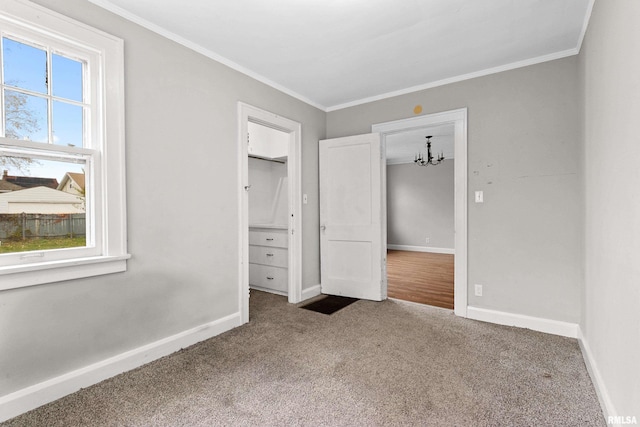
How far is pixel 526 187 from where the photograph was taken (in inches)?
114

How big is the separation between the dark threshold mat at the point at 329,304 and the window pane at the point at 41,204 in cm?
227

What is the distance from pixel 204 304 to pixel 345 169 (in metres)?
2.24

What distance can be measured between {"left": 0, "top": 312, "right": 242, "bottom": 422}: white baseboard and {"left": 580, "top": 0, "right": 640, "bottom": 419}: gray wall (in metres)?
2.67

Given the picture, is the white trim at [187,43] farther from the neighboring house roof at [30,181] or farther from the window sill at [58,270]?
the window sill at [58,270]

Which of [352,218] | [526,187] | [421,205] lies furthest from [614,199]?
[421,205]

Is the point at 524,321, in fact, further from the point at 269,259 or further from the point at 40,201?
the point at 40,201

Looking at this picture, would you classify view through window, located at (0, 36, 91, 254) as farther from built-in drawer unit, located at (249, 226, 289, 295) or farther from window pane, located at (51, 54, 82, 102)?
built-in drawer unit, located at (249, 226, 289, 295)

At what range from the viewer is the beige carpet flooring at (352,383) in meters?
1.67

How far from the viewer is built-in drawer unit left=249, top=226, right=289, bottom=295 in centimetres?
404

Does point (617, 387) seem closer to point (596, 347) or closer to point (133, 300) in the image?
point (596, 347)

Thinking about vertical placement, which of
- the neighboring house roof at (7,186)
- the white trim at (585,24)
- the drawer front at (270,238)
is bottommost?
the drawer front at (270,238)

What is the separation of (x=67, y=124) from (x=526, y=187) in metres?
3.64

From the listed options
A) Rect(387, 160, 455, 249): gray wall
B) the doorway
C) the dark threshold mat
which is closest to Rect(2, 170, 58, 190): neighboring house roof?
the dark threshold mat

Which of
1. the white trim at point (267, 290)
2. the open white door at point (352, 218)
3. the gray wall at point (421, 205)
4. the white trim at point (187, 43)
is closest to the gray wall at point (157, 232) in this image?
the white trim at point (187, 43)
